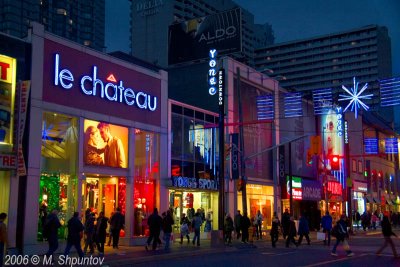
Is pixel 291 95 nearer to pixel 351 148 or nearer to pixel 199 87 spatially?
pixel 199 87

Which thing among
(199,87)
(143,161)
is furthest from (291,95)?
(143,161)

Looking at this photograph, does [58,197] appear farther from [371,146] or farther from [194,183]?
[371,146]

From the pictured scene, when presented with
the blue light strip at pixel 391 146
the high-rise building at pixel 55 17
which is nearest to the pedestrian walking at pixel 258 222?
the blue light strip at pixel 391 146

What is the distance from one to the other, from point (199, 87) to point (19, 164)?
1912 centimetres

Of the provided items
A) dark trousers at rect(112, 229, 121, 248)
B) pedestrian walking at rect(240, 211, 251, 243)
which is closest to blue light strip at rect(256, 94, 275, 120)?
pedestrian walking at rect(240, 211, 251, 243)

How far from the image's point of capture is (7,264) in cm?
1766

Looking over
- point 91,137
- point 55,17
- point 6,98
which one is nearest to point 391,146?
point 91,137

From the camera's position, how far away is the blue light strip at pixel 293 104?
37625mm

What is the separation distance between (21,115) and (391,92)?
19735mm

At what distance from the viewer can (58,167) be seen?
961 inches

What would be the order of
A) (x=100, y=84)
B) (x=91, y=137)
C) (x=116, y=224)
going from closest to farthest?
Result: (x=116, y=224) < (x=91, y=137) < (x=100, y=84)

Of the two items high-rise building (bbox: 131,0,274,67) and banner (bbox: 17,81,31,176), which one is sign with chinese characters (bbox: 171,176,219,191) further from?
high-rise building (bbox: 131,0,274,67)

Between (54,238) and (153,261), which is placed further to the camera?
(153,261)

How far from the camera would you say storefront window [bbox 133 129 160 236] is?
94.2 ft
